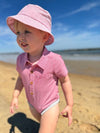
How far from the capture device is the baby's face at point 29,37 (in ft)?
4.79

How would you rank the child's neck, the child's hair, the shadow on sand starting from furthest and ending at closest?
the shadow on sand → the child's neck → the child's hair

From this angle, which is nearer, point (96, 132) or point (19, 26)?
point (19, 26)

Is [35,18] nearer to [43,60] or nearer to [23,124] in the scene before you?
[43,60]

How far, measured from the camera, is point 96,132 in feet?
6.55

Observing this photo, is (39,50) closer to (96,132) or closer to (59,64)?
(59,64)

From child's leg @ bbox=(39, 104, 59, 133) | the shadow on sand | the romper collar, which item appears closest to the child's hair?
the romper collar

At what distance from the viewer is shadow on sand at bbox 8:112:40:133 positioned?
2016mm

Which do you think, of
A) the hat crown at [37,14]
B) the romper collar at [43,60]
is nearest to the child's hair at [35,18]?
the hat crown at [37,14]

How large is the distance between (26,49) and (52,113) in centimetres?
75

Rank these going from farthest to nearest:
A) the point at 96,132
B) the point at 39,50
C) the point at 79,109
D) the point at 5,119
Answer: the point at 79,109, the point at 5,119, the point at 96,132, the point at 39,50

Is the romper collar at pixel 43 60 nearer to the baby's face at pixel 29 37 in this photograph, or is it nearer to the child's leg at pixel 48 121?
the baby's face at pixel 29 37

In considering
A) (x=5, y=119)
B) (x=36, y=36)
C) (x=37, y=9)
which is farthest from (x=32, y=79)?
(x=5, y=119)

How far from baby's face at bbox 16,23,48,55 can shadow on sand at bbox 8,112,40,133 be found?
120cm

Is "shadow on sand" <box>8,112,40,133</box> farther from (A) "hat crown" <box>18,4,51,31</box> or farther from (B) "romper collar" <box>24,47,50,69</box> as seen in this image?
(A) "hat crown" <box>18,4,51,31</box>
